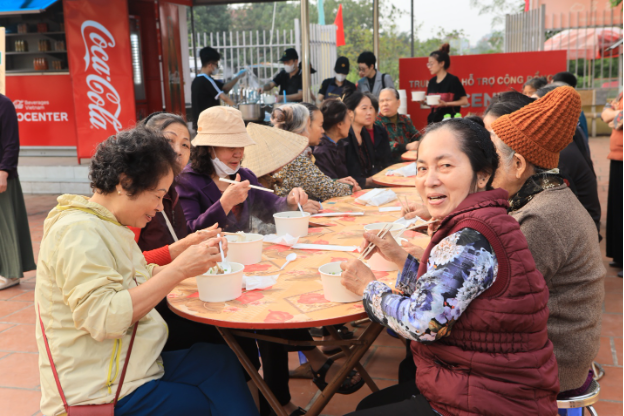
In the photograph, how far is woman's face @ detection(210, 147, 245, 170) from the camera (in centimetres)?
294

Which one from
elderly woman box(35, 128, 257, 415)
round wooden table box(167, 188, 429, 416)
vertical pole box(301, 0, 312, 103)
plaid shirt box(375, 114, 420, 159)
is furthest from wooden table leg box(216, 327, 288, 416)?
plaid shirt box(375, 114, 420, 159)

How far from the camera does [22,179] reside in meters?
8.73

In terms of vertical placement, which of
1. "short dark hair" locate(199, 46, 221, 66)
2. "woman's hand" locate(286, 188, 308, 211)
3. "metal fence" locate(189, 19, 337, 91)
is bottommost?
"woman's hand" locate(286, 188, 308, 211)

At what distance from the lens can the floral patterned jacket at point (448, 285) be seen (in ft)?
4.63

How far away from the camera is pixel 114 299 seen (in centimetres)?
158

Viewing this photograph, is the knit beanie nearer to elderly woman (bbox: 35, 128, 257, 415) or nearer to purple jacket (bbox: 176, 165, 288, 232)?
elderly woman (bbox: 35, 128, 257, 415)

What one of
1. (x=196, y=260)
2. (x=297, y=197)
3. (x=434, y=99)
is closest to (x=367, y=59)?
(x=434, y=99)

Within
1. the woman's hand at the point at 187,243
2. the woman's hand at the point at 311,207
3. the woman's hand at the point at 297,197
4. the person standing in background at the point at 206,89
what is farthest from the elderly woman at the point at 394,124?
the woman's hand at the point at 187,243

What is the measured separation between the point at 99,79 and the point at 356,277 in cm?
774

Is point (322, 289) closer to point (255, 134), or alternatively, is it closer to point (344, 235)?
point (344, 235)

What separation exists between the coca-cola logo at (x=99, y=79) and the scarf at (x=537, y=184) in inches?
289

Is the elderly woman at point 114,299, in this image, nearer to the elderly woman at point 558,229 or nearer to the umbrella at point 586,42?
Answer: the elderly woman at point 558,229

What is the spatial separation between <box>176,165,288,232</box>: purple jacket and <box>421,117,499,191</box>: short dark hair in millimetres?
1417

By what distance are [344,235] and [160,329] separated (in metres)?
1.19
